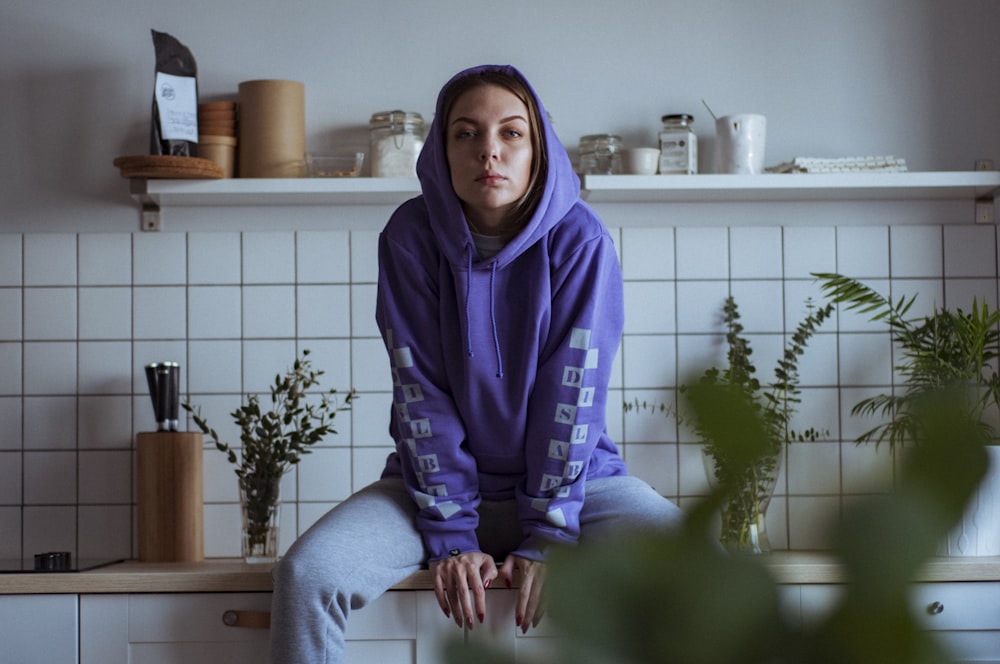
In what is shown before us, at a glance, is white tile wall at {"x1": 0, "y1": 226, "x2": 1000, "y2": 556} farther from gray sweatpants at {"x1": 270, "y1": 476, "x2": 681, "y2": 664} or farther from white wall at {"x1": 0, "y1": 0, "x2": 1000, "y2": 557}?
gray sweatpants at {"x1": 270, "y1": 476, "x2": 681, "y2": 664}

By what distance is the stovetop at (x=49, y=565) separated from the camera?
1914 mm

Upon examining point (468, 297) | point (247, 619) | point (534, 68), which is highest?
point (534, 68)

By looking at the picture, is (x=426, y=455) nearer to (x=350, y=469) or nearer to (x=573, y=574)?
(x=350, y=469)

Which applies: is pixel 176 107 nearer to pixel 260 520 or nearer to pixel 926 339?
pixel 260 520

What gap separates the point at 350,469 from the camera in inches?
90.1

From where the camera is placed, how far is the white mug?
2199 millimetres

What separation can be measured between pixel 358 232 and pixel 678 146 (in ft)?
2.23

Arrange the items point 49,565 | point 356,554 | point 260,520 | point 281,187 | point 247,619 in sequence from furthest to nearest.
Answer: point 281,187 → point 260,520 → point 49,565 → point 247,619 → point 356,554

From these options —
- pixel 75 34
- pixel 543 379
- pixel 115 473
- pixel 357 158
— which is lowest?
pixel 115 473

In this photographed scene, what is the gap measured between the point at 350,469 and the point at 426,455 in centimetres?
65

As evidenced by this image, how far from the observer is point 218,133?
224cm

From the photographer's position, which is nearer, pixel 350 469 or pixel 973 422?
pixel 973 422

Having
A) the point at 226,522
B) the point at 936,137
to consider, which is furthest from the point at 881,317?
the point at 226,522

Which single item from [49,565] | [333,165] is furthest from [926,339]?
[49,565]
